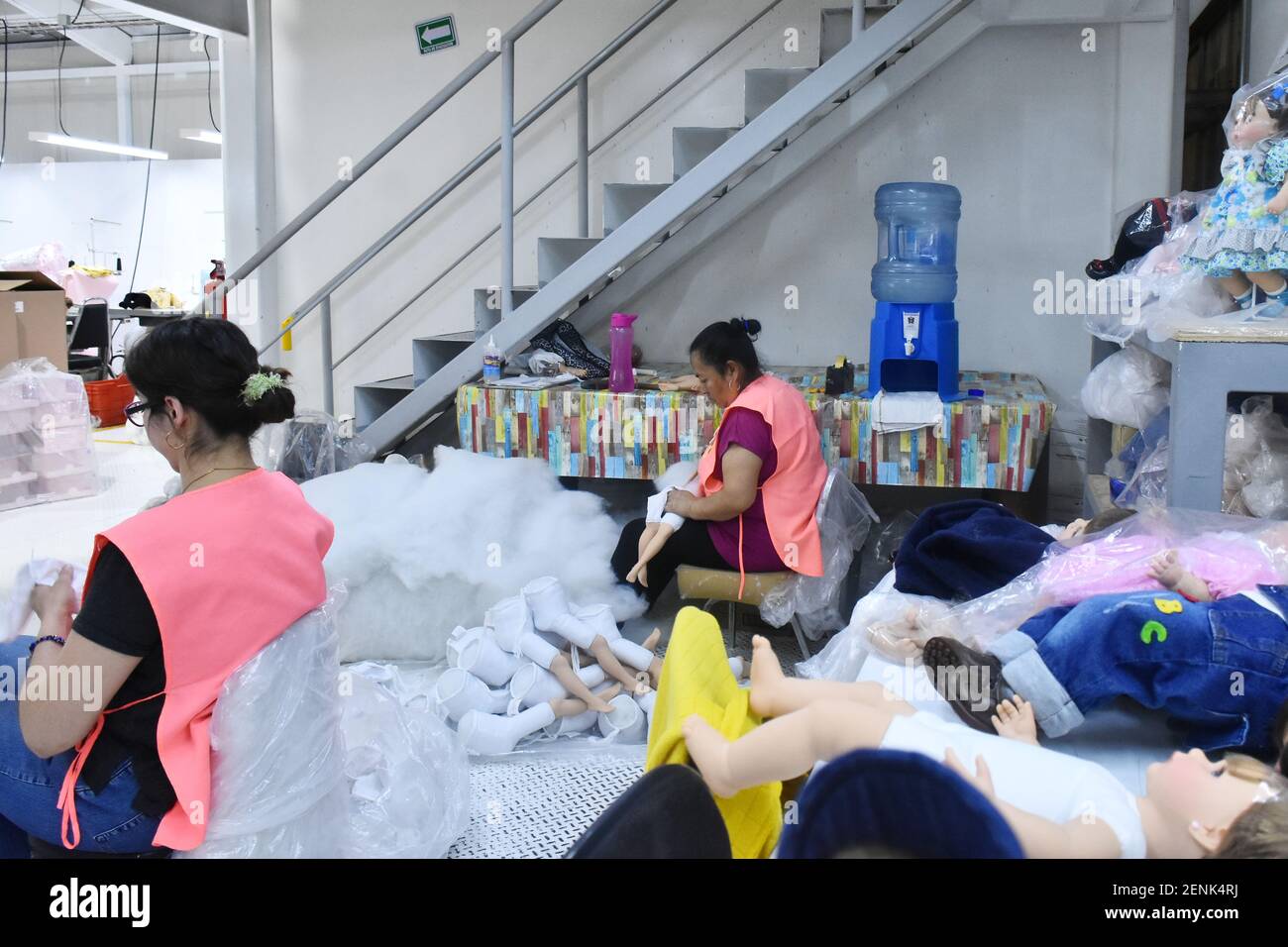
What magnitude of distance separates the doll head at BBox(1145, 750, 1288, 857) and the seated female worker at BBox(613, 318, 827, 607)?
6.92 ft

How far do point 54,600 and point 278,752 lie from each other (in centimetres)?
44

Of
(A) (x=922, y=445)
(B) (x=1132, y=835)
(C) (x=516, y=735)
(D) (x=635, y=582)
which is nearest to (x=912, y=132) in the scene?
(A) (x=922, y=445)

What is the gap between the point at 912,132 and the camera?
5109mm

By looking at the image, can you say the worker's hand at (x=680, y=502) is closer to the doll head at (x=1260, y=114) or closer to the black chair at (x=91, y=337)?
the doll head at (x=1260, y=114)

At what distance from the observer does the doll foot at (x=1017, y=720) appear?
6.07 ft

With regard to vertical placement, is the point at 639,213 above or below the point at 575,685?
above

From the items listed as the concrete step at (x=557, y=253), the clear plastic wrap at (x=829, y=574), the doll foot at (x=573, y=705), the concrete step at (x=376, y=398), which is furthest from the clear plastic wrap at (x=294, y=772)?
the concrete step at (x=557, y=253)

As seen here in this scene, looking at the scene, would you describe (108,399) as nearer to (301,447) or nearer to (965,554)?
(301,447)

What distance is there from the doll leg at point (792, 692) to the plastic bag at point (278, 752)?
75 centimetres

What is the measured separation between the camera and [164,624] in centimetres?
173

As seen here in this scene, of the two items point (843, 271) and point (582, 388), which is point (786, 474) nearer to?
point (582, 388)

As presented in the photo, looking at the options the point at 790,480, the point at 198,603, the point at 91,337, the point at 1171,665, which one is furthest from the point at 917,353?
the point at 91,337

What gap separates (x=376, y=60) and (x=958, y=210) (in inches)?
118

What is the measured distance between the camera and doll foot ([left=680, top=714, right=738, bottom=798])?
Answer: 1.48m
